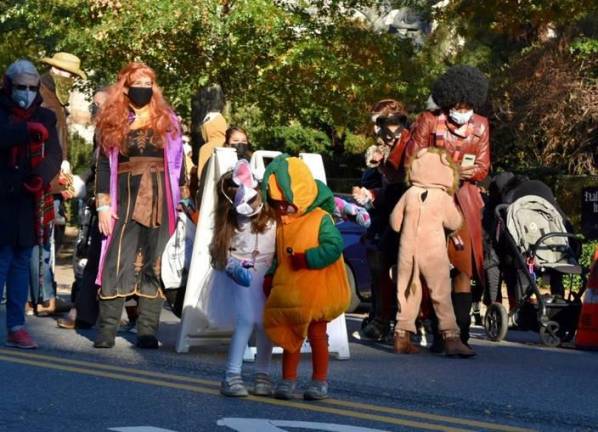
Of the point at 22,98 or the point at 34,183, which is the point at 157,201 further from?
the point at 22,98

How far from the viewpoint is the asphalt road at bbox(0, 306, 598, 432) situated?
7.96 meters

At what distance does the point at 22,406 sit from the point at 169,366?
2150 millimetres

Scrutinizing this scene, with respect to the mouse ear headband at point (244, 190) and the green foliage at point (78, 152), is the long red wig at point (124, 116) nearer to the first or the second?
the mouse ear headband at point (244, 190)

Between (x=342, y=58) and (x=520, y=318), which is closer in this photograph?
(x=520, y=318)

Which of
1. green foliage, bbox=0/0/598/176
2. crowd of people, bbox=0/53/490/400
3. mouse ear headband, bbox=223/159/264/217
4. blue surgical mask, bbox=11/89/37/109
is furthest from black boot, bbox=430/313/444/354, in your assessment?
green foliage, bbox=0/0/598/176

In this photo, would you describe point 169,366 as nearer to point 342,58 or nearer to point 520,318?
point 520,318

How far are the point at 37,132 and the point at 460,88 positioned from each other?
118 inches

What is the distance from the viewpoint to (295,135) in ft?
116

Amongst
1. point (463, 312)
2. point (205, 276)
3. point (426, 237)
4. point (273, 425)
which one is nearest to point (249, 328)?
point (273, 425)

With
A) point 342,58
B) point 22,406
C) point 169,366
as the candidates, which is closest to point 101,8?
point 342,58

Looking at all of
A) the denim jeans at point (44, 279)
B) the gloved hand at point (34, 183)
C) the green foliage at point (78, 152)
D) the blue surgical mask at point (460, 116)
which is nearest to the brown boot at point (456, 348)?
the blue surgical mask at point (460, 116)

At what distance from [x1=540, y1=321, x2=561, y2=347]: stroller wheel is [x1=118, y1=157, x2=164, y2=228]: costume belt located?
3.26 m

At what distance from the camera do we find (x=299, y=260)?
28.6ft

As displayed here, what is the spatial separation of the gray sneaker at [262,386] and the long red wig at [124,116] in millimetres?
3043
